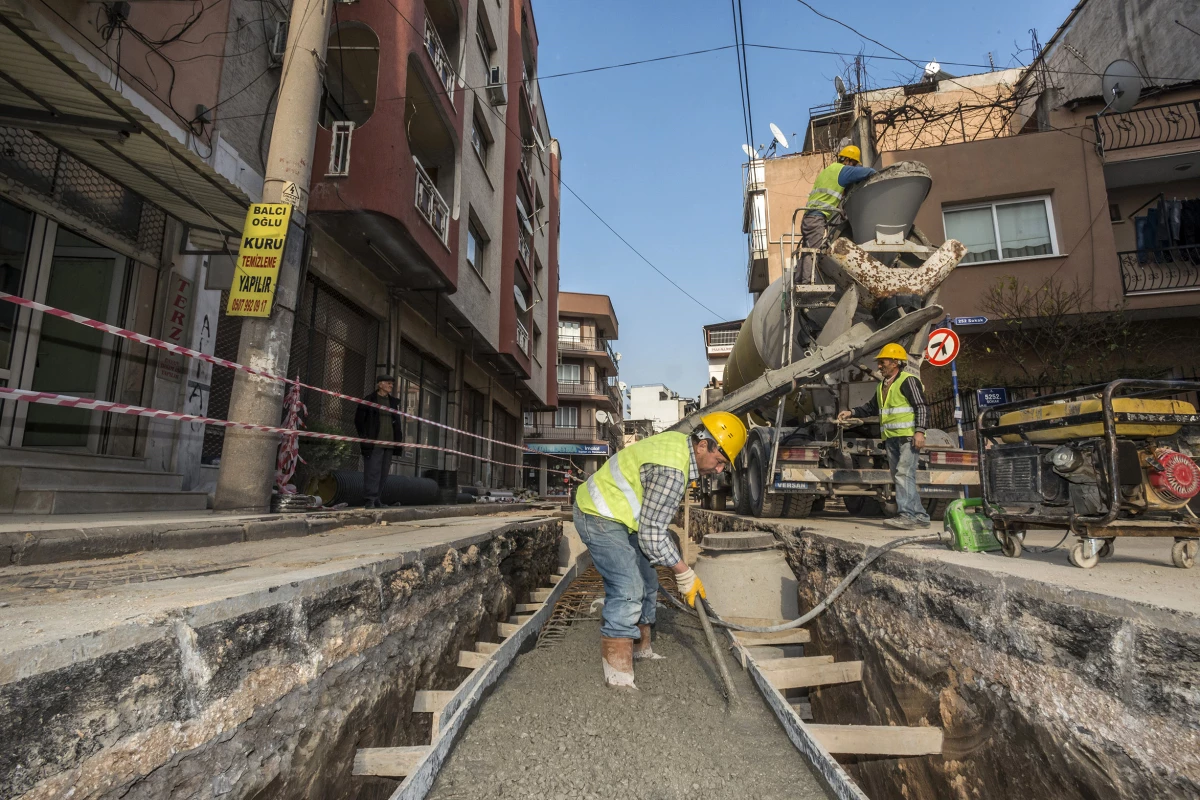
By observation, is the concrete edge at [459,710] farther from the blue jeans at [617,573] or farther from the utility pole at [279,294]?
the utility pole at [279,294]

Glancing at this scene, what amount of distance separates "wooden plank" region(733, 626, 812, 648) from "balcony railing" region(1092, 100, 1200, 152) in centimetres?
1254

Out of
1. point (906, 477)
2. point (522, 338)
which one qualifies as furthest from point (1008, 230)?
point (522, 338)

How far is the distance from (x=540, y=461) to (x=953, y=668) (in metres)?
35.1

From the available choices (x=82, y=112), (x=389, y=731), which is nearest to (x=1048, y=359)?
(x=389, y=731)

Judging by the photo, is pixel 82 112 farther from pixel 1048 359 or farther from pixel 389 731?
pixel 1048 359

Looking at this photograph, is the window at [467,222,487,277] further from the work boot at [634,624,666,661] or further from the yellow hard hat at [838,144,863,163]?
the work boot at [634,624,666,661]

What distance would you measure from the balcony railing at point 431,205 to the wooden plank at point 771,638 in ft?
22.4

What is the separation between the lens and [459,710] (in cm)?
264

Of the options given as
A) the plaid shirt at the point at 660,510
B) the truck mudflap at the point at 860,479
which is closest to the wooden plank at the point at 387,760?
the plaid shirt at the point at 660,510

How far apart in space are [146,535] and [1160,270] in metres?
15.7

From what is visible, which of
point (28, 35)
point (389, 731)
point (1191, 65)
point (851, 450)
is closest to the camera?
point (389, 731)

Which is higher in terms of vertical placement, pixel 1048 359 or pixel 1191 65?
pixel 1191 65

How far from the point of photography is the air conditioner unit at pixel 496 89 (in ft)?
44.8

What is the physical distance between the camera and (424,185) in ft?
29.6
